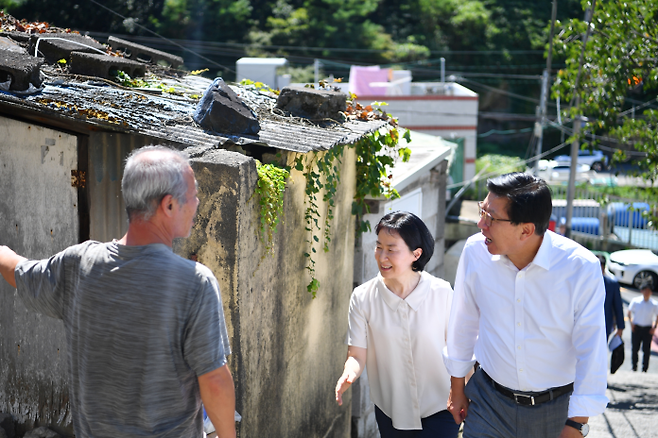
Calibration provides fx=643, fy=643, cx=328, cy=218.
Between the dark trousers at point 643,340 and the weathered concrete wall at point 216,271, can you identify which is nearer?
the weathered concrete wall at point 216,271

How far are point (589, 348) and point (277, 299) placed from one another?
7.13 feet

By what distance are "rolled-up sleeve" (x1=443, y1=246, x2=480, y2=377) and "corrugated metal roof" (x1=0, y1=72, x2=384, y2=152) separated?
1352mm

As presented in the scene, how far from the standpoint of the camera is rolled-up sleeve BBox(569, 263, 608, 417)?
9.55ft

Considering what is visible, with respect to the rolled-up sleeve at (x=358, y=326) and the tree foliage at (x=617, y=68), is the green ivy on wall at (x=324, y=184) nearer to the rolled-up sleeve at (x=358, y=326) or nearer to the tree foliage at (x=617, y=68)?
the rolled-up sleeve at (x=358, y=326)

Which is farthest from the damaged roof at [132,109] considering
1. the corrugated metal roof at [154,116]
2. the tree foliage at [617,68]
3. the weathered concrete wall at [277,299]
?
the tree foliage at [617,68]

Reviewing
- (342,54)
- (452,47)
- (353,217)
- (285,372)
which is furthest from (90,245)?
(452,47)

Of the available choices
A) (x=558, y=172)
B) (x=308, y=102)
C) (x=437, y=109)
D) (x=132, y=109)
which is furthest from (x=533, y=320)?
(x=558, y=172)

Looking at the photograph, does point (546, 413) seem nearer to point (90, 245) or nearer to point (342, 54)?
point (90, 245)

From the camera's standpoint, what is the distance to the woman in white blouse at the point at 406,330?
362 centimetres

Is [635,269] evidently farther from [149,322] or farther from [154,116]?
[149,322]

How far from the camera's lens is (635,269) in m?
18.1

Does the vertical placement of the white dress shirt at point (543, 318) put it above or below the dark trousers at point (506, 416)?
above

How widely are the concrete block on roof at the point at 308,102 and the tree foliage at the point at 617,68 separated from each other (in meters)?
4.98

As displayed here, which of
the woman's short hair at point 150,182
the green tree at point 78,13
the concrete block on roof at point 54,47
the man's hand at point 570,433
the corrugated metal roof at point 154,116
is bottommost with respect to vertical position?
the man's hand at point 570,433
